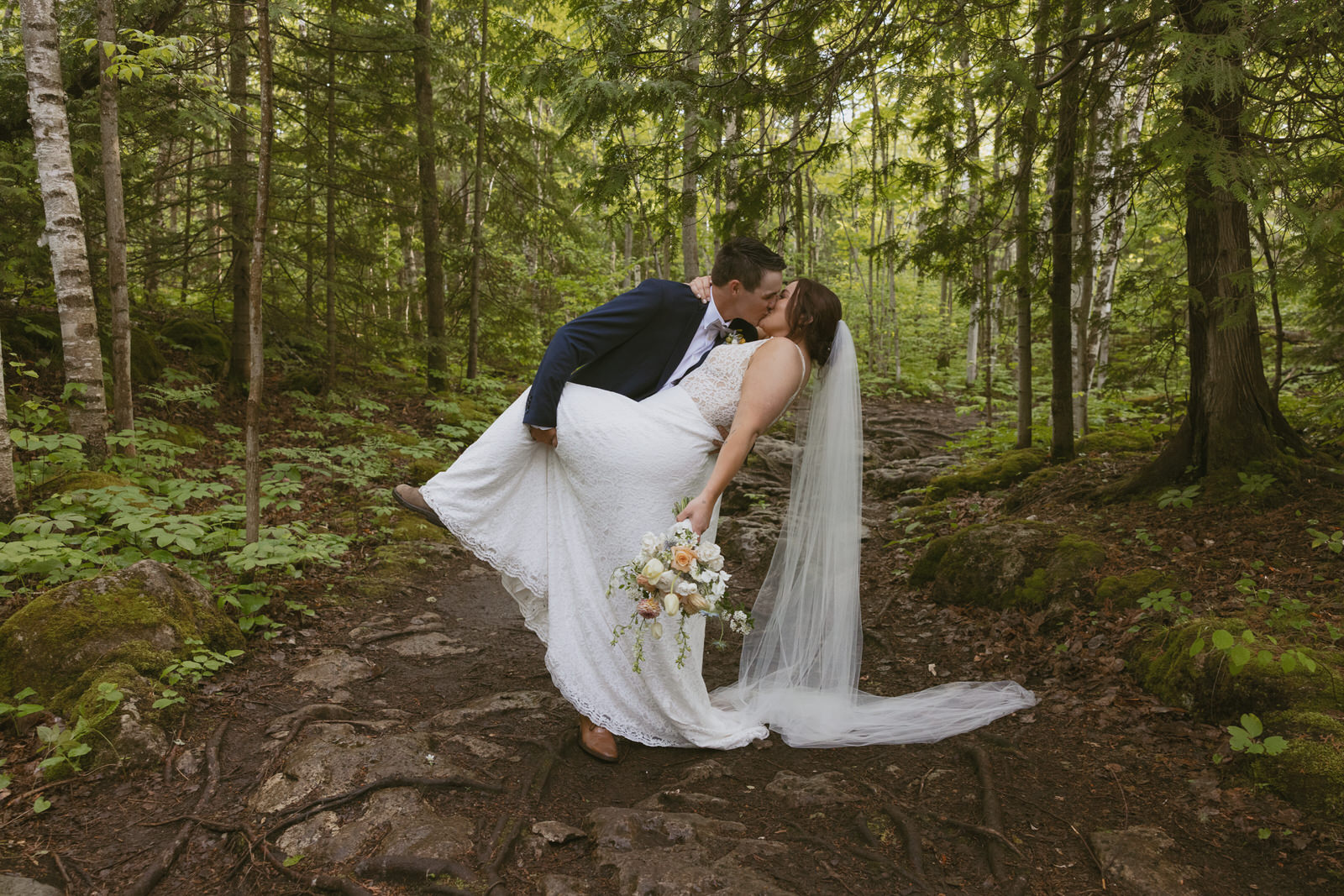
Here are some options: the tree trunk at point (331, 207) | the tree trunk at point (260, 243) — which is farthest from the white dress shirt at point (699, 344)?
the tree trunk at point (331, 207)

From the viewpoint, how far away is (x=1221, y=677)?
3418 millimetres

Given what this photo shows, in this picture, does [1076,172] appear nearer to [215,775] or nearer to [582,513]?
[582,513]

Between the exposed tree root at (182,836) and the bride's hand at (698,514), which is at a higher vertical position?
the bride's hand at (698,514)

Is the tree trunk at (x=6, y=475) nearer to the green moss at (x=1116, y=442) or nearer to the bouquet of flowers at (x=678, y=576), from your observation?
the bouquet of flowers at (x=678, y=576)

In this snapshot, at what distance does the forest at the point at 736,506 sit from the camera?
277 centimetres

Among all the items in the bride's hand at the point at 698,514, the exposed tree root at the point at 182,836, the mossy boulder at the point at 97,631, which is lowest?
the exposed tree root at the point at 182,836

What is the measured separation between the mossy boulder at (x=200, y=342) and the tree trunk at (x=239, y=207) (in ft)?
0.85

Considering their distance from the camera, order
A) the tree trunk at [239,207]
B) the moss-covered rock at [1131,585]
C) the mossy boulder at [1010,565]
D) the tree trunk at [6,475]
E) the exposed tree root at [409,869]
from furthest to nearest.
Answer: the tree trunk at [239,207] < the mossy boulder at [1010,565] < the tree trunk at [6,475] < the moss-covered rock at [1131,585] < the exposed tree root at [409,869]

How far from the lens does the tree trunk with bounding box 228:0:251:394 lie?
29.0 ft

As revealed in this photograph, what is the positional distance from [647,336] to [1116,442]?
22.7 ft

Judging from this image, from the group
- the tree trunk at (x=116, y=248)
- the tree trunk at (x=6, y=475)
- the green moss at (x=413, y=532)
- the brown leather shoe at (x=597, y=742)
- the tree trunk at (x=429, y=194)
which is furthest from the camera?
the tree trunk at (x=429, y=194)

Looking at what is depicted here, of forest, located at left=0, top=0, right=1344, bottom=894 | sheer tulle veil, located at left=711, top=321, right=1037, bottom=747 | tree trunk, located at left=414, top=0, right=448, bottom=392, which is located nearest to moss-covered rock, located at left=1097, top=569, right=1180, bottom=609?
forest, located at left=0, top=0, right=1344, bottom=894

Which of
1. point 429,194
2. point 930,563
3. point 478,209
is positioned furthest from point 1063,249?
point 478,209

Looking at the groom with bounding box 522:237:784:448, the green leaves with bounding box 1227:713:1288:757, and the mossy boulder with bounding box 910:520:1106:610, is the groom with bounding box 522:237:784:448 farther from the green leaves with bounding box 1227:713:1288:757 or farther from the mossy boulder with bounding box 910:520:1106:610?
the mossy boulder with bounding box 910:520:1106:610
